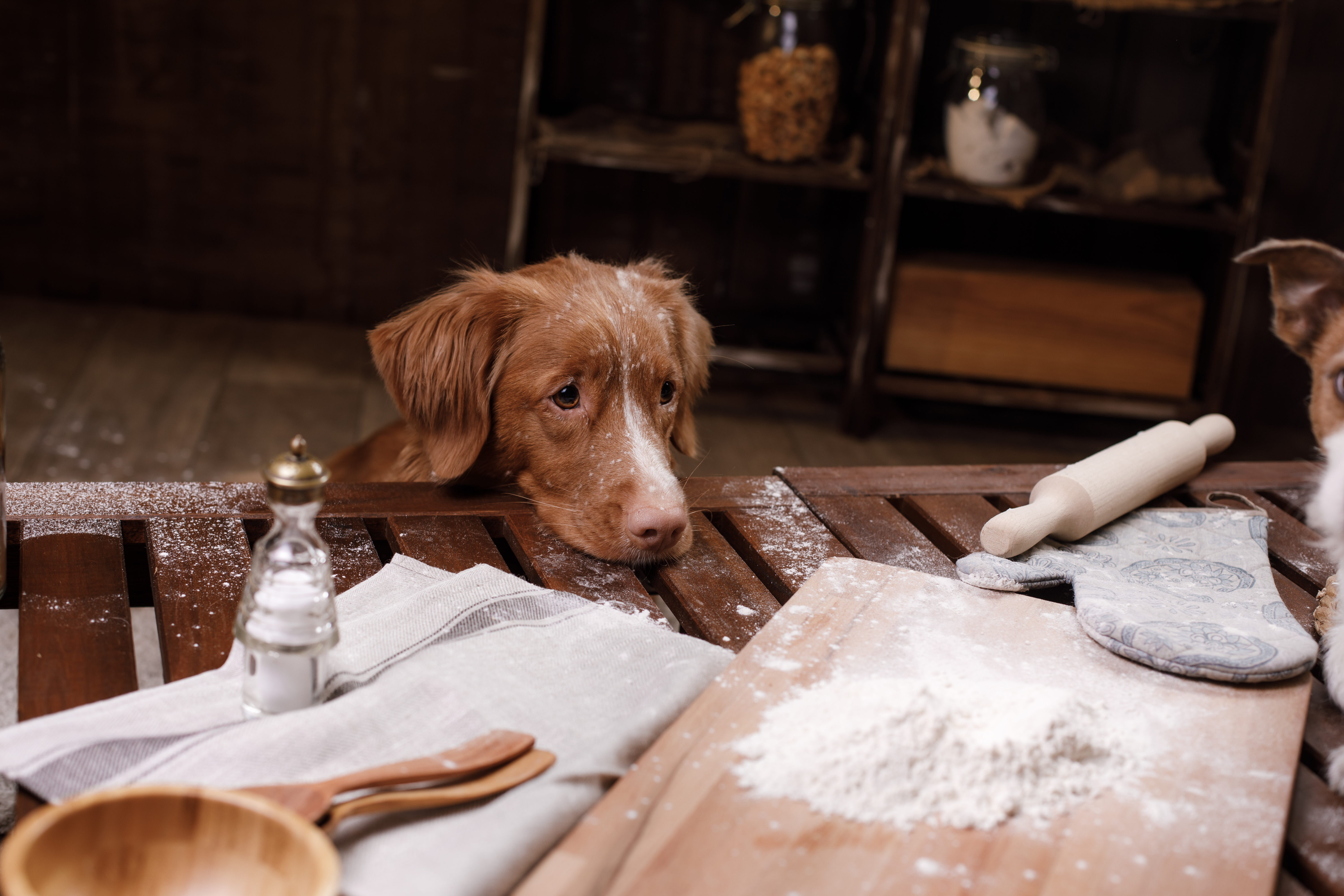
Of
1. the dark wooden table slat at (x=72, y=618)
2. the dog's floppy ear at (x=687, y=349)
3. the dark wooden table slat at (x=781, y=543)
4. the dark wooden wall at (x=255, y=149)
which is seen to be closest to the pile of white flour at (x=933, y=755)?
the dark wooden table slat at (x=781, y=543)

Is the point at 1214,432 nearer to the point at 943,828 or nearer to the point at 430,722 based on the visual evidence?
the point at 943,828

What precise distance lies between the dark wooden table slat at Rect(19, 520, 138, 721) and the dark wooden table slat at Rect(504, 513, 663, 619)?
43cm

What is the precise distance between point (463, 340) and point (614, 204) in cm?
282

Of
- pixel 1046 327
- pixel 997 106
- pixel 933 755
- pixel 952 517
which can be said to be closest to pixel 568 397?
pixel 952 517

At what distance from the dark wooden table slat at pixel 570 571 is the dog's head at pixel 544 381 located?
53 mm

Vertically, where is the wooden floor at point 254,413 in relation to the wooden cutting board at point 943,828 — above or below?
below

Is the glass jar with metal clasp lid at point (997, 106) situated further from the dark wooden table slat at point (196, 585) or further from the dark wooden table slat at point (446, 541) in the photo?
the dark wooden table slat at point (196, 585)

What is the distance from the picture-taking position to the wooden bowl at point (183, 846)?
729 millimetres

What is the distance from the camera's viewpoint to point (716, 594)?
4.49 ft

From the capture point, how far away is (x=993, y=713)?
3.40ft

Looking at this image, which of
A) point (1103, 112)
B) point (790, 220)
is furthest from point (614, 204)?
point (1103, 112)

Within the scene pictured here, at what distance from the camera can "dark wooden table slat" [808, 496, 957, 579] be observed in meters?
1.47

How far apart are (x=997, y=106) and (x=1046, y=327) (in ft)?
2.39

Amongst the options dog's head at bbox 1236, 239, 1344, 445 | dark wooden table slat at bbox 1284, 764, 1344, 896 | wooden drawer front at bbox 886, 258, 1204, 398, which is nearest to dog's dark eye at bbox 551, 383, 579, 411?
dog's head at bbox 1236, 239, 1344, 445
